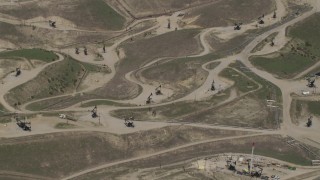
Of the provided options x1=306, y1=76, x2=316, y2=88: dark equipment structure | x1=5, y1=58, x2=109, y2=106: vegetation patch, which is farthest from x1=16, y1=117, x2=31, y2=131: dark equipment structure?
x1=306, y1=76, x2=316, y2=88: dark equipment structure

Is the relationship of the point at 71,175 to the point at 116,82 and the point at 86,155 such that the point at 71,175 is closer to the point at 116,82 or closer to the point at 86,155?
the point at 86,155

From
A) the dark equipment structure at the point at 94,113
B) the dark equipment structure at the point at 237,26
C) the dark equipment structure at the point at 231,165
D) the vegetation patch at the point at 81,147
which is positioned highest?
the dark equipment structure at the point at 237,26

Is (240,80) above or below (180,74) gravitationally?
below

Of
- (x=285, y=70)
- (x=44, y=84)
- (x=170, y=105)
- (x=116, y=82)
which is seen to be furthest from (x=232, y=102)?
(x=44, y=84)

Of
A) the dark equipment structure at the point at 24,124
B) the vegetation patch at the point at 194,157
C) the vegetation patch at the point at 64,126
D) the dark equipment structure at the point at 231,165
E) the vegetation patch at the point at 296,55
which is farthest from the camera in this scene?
the vegetation patch at the point at 296,55

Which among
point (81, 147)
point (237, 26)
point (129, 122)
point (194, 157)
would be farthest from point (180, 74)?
point (81, 147)

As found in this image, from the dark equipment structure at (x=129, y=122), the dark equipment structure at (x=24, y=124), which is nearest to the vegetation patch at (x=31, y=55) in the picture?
the dark equipment structure at (x=24, y=124)

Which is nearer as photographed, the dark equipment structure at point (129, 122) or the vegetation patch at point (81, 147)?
the vegetation patch at point (81, 147)

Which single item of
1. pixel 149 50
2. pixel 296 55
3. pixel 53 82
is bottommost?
pixel 53 82

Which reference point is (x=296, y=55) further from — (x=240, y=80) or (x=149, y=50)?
(x=149, y=50)

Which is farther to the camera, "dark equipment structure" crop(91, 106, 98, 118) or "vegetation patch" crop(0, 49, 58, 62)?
"vegetation patch" crop(0, 49, 58, 62)

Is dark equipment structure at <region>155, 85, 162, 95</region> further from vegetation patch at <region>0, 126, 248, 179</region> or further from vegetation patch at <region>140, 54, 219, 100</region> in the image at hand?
vegetation patch at <region>0, 126, 248, 179</region>

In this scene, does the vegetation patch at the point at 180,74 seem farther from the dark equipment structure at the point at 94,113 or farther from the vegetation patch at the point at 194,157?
the vegetation patch at the point at 194,157
